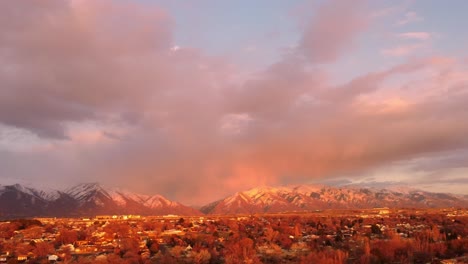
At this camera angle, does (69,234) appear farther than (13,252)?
Yes

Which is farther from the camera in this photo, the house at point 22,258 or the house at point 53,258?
the house at point 22,258

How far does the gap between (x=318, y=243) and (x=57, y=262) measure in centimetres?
2300

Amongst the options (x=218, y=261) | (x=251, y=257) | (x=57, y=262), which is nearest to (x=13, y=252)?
(x=57, y=262)

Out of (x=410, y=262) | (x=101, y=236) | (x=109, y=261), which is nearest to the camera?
(x=410, y=262)

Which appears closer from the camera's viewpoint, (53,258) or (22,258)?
(53,258)

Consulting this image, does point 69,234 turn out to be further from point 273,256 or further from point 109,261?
point 273,256

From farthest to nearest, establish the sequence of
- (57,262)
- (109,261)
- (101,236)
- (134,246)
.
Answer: (101,236) → (134,246) → (57,262) → (109,261)

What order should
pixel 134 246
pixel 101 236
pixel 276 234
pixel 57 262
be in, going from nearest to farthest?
pixel 57 262
pixel 134 246
pixel 276 234
pixel 101 236

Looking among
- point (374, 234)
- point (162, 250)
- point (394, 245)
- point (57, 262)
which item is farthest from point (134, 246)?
point (374, 234)

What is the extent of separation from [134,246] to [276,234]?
15466mm

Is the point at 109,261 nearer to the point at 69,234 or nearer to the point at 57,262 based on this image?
the point at 57,262

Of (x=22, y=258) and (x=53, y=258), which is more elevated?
(x=53, y=258)

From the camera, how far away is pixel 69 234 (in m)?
44.4

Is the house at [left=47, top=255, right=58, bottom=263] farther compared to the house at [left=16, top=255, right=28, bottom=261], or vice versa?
the house at [left=16, top=255, right=28, bottom=261]
